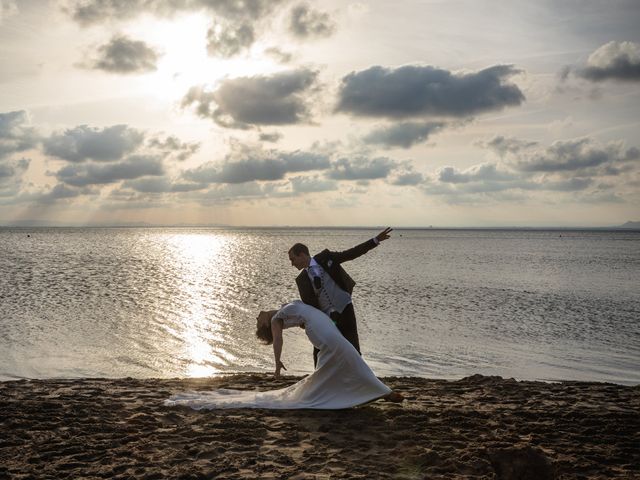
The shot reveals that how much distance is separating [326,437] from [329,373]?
1.46 m

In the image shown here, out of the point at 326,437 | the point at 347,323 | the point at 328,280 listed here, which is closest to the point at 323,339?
the point at 347,323

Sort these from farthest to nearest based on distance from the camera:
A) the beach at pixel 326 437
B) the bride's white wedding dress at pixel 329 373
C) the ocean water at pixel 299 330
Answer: the ocean water at pixel 299 330 < the bride's white wedding dress at pixel 329 373 < the beach at pixel 326 437

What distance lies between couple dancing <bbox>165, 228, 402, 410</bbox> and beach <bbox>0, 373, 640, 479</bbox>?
27 cm

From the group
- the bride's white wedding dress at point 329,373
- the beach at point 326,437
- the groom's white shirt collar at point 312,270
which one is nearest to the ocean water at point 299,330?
the beach at point 326,437

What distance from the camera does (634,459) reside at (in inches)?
283

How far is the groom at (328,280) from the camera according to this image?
9.24 meters

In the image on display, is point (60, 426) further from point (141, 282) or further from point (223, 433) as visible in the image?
point (141, 282)

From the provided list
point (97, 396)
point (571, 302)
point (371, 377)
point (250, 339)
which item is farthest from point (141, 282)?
point (371, 377)

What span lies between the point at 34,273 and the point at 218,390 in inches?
1584

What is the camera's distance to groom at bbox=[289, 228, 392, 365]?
364 inches

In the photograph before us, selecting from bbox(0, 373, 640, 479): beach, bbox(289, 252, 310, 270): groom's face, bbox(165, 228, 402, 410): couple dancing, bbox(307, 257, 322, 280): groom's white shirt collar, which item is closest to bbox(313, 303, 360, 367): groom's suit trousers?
bbox(165, 228, 402, 410): couple dancing

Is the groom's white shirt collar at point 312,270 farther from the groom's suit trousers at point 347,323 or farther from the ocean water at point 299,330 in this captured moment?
the ocean water at point 299,330

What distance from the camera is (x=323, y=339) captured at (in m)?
8.98

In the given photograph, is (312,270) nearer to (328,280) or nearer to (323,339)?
(328,280)
